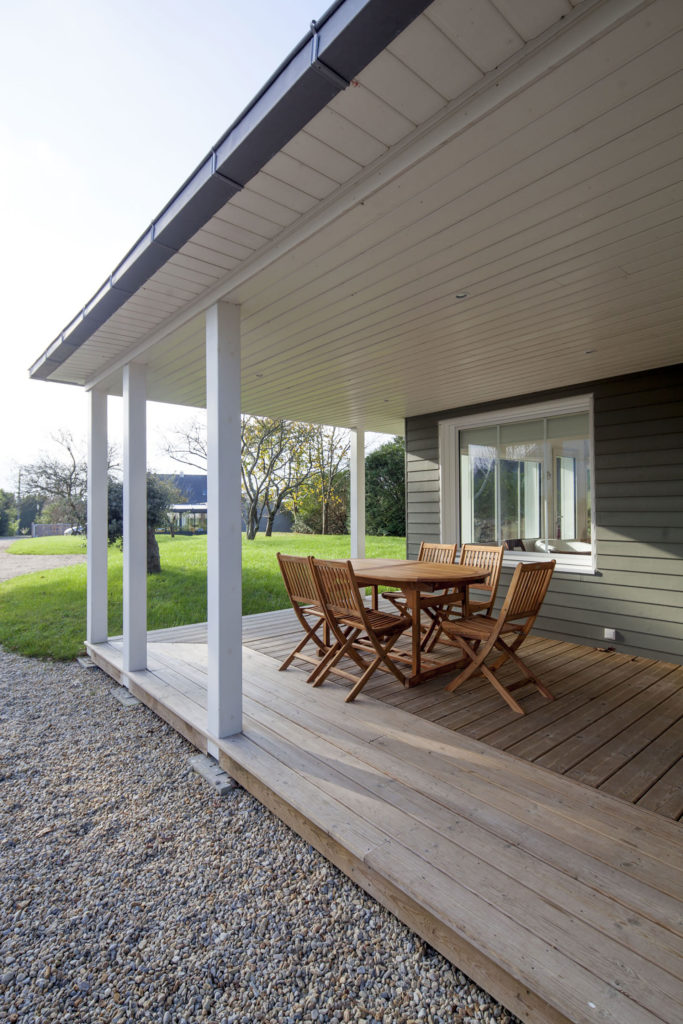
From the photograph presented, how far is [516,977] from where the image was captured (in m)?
1.24

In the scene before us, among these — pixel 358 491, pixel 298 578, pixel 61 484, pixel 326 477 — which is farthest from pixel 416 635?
pixel 326 477

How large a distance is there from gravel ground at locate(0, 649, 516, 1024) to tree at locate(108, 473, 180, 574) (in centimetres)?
540

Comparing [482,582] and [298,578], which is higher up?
[298,578]

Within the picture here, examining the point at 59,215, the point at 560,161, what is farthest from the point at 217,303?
the point at 59,215

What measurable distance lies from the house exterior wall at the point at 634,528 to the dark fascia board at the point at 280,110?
394cm

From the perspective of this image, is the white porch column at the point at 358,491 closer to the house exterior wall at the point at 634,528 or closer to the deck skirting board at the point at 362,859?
the house exterior wall at the point at 634,528

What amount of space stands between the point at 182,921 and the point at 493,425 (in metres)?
5.29

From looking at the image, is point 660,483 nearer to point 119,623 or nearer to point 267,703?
point 267,703

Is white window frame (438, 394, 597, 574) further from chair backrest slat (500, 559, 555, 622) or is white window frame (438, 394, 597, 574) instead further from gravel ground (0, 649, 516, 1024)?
gravel ground (0, 649, 516, 1024)

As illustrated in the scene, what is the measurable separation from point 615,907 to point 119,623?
20.6 feet

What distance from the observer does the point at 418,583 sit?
11.4ft

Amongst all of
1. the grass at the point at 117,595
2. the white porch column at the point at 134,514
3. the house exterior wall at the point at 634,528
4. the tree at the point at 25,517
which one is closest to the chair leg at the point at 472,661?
the house exterior wall at the point at 634,528

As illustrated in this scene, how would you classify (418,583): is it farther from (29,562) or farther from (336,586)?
(29,562)

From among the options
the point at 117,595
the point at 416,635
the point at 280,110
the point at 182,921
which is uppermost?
the point at 280,110
